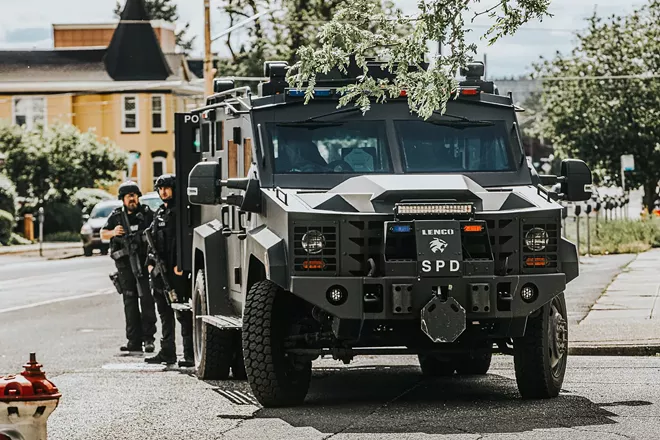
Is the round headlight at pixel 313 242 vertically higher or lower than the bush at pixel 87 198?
higher

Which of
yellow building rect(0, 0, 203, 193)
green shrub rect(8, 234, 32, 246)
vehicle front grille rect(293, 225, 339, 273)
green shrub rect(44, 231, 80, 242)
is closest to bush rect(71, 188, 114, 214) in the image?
green shrub rect(44, 231, 80, 242)

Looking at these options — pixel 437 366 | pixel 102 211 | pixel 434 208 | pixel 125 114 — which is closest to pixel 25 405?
pixel 434 208

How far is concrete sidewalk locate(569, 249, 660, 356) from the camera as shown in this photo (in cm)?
1473

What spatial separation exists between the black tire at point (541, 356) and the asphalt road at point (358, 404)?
126 millimetres

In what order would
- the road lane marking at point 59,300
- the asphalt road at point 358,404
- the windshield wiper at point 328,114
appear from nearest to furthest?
the asphalt road at point 358,404
the windshield wiper at point 328,114
the road lane marking at point 59,300

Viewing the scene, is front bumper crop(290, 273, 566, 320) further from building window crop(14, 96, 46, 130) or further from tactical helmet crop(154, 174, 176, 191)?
building window crop(14, 96, 46, 130)

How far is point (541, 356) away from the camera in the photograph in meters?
11.1

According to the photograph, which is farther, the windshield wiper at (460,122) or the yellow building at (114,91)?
the yellow building at (114,91)

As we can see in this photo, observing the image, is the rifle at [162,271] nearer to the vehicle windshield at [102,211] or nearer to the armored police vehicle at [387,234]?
the armored police vehicle at [387,234]

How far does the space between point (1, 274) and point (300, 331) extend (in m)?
25.8

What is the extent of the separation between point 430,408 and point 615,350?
4.24 meters

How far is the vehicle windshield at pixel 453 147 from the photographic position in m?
11.8

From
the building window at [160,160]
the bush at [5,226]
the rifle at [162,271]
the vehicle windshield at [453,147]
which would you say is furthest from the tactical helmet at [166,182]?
the building window at [160,160]

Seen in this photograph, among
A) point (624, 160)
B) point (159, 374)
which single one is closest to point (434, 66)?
point (159, 374)
